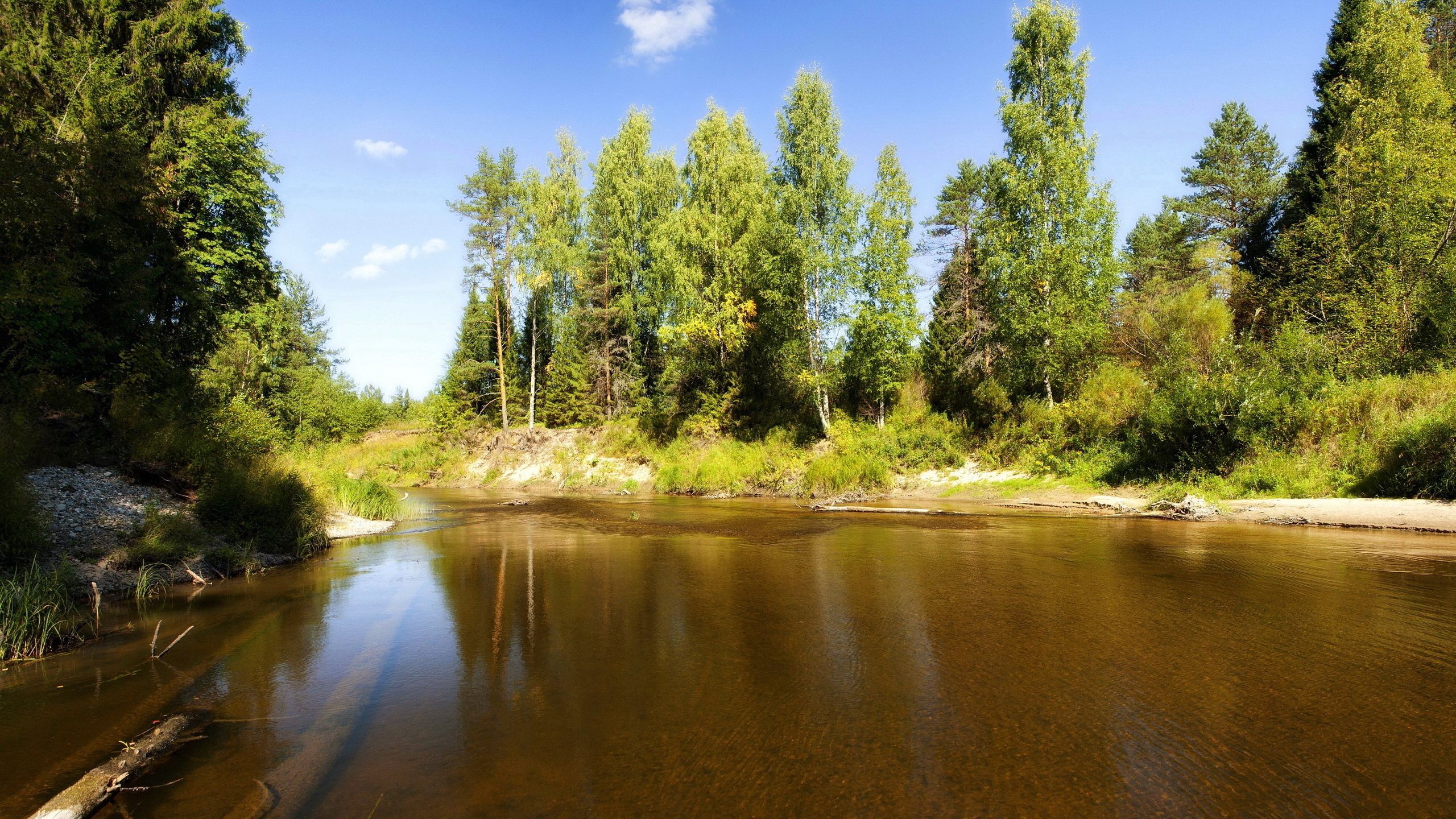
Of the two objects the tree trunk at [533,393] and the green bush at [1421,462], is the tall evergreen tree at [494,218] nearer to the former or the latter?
the tree trunk at [533,393]

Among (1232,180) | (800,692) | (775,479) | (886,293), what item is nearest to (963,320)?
(886,293)

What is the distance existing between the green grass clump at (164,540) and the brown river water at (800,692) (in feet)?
3.94

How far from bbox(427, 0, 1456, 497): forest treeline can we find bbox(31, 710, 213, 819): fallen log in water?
67.2 feet

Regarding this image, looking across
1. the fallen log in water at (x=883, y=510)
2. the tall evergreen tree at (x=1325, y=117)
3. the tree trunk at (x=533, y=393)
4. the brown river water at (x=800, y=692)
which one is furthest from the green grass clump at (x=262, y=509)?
the tall evergreen tree at (x=1325, y=117)

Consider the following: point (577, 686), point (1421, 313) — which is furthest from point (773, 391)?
point (577, 686)

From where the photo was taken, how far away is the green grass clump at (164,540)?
9945mm

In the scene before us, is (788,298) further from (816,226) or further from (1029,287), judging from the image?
(1029,287)

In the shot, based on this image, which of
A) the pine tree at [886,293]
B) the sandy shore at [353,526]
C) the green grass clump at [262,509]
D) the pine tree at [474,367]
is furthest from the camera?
the pine tree at [474,367]

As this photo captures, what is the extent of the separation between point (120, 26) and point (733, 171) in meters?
22.2

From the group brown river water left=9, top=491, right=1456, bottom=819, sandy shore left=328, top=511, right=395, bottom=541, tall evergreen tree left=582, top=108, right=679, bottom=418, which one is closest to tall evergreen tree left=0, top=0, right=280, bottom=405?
sandy shore left=328, top=511, right=395, bottom=541

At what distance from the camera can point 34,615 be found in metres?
6.82

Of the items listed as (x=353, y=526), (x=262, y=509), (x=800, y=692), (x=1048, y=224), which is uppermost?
(x=1048, y=224)

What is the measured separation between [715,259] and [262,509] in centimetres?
2273

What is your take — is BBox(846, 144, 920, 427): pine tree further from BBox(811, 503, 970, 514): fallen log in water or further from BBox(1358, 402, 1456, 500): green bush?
BBox(1358, 402, 1456, 500): green bush
